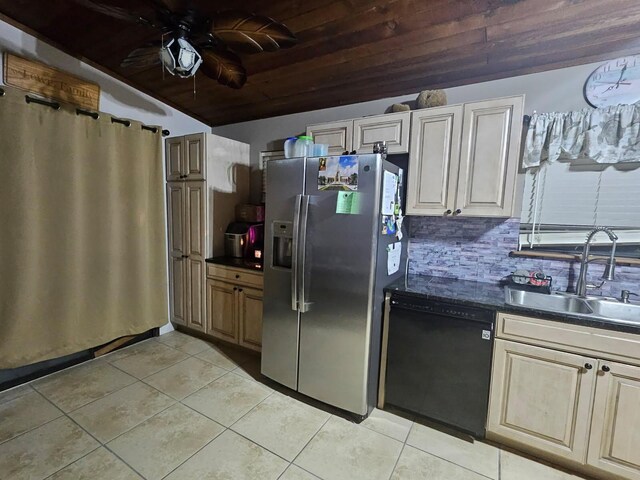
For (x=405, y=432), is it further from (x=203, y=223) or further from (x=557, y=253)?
(x=203, y=223)

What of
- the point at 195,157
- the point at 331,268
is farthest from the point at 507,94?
the point at 195,157

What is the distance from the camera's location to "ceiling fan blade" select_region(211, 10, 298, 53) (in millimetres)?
1327

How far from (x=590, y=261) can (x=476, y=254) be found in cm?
64

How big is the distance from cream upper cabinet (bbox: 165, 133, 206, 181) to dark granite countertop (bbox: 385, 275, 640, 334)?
83.5 inches

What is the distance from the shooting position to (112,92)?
2.61 meters

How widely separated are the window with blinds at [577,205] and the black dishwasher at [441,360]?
2.84 ft

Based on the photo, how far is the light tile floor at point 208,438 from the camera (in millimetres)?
1558

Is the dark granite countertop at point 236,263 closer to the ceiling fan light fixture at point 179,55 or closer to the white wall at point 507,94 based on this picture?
the white wall at point 507,94

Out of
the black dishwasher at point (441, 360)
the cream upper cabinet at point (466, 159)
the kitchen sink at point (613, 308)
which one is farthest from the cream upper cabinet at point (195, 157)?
the kitchen sink at point (613, 308)

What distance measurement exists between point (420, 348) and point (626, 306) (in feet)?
4.00

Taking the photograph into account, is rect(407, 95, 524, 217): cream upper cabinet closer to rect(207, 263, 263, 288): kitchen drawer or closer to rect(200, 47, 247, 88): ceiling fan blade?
rect(200, 47, 247, 88): ceiling fan blade

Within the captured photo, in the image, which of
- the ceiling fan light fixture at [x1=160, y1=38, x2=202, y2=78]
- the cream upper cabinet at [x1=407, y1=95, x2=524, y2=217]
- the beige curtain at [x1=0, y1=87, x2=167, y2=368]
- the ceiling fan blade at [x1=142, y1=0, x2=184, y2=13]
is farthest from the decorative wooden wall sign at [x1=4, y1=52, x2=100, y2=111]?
the cream upper cabinet at [x1=407, y1=95, x2=524, y2=217]

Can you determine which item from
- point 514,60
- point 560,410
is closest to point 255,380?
point 560,410

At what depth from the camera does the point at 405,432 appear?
1.86 m
